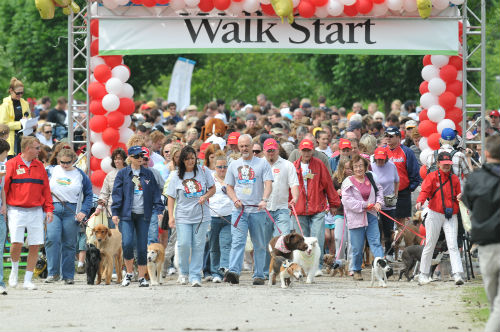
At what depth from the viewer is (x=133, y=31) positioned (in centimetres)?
1919

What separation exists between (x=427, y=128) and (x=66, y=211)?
653 centimetres

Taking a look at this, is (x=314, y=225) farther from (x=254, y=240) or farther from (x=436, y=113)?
(x=436, y=113)

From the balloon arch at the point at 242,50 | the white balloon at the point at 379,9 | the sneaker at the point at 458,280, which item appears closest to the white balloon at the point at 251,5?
the balloon arch at the point at 242,50

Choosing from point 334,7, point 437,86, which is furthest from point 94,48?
point 437,86

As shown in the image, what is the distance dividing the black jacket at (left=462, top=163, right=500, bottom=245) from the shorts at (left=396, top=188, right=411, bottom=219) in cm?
769

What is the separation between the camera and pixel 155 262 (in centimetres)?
1566

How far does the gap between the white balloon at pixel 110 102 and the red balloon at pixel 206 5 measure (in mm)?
2179

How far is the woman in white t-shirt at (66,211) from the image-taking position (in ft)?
53.2

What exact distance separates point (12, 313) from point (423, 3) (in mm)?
9090

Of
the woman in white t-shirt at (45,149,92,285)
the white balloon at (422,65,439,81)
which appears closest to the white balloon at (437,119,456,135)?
the white balloon at (422,65,439,81)

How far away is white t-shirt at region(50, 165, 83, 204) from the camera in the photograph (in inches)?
640

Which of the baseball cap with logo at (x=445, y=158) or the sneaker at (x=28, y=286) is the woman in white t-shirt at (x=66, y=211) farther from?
the baseball cap with logo at (x=445, y=158)

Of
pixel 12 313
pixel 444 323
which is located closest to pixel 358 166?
pixel 444 323

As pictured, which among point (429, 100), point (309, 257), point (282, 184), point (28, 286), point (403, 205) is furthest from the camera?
point (429, 100)
